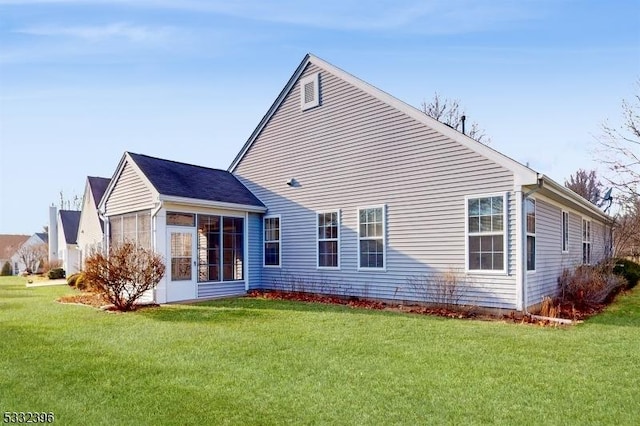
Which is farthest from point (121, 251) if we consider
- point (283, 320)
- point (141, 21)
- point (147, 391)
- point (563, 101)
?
point (563, 101)

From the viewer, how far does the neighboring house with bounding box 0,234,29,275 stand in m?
41.3

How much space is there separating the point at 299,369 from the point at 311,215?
8338 millimetres

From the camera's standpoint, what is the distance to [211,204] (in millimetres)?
13000

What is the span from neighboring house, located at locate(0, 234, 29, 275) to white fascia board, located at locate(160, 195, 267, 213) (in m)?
37.7

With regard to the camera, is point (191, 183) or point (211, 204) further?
point (191, 183)

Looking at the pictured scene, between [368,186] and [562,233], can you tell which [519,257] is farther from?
[562,233]

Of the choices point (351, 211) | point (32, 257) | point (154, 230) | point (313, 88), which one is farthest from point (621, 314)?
point (32, 257)

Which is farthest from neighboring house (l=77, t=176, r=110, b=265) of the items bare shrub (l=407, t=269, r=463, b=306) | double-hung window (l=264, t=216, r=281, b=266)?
bare shrub (l=407, t=269, r=463, b=306)

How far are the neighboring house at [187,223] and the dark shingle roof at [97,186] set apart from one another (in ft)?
40.2

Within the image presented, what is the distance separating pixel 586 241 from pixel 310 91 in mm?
12487

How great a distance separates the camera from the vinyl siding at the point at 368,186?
33.8 feet

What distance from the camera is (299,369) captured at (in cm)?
550

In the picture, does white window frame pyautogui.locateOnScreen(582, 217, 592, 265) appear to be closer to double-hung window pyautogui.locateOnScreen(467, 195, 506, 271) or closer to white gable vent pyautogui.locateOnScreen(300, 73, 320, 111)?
double-hung window pyautogui.locateOnScreen(467, 195, 506, 271)

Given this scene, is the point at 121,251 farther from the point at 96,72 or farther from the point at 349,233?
the point at 349,233
